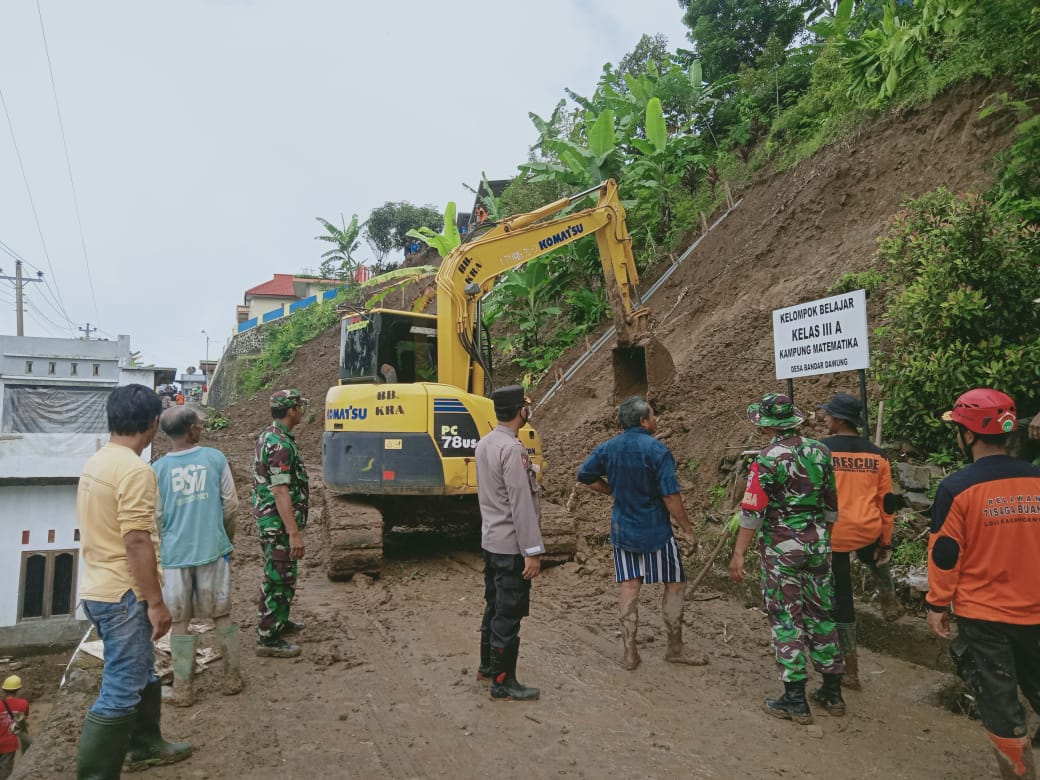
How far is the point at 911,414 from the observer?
19.5 ft

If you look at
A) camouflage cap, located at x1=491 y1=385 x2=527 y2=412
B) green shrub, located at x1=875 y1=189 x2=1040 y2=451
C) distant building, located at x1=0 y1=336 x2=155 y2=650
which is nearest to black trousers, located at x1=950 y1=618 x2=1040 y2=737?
camouflage cap, located at x1=491 y1=385 x2=527 y2=412

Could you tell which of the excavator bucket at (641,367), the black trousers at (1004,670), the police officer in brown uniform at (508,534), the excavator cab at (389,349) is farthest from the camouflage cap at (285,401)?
the excavator bucket at (641,367)

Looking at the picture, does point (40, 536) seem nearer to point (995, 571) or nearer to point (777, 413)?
point (777, 413)

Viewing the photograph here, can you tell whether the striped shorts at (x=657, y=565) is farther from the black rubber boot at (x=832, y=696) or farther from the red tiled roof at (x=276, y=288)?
the red tiled roof at (x=276, y=288)

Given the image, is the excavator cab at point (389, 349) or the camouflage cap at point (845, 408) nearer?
the camouflage cap at point (845, 408)

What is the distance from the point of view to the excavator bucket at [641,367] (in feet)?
32.0

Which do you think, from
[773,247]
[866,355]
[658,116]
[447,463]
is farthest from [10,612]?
[658,116]

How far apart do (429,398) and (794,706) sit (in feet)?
14.8

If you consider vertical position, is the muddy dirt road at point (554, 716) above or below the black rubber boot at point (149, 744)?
below

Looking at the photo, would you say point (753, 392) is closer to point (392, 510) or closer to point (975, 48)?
point (392, 510)

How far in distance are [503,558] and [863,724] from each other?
2109 mm

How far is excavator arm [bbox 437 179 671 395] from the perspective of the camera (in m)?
8.00

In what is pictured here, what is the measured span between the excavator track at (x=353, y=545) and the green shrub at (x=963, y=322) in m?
4.93

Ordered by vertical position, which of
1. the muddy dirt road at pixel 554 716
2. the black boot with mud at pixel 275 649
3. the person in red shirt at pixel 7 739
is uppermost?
the black boot with mud at pixel 275 649
